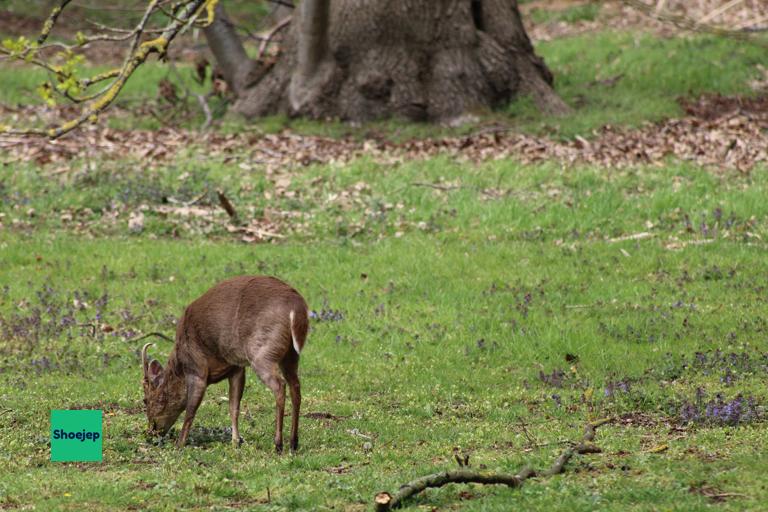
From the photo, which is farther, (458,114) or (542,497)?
(458,114)

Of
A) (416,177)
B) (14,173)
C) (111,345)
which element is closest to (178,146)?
(14,173)

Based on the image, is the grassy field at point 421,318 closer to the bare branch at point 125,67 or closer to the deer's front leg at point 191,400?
the deer's front leg at point 191,400

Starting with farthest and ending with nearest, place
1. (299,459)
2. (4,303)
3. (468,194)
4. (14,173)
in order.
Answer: (14,173) → (468,194) → (4,303) → (299,459)

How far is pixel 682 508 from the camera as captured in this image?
6.39 meters

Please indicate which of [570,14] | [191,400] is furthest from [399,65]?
[191,400]

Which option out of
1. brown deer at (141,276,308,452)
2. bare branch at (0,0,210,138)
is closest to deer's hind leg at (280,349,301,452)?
brown deer at (141,276,308,452)

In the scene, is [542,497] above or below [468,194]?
above

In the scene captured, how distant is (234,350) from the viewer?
8508 millimetres

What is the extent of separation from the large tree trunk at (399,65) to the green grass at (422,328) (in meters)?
2.57

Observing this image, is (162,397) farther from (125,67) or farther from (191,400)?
(125,67)

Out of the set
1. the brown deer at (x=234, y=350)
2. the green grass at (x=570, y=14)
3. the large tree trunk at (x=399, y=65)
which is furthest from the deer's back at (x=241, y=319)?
the green grass at (x=570, y=14)

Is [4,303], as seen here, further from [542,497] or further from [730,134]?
[730,134]

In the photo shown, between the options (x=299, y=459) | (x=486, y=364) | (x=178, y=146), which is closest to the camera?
(x=299, y=459)

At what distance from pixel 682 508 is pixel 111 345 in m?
7.34
